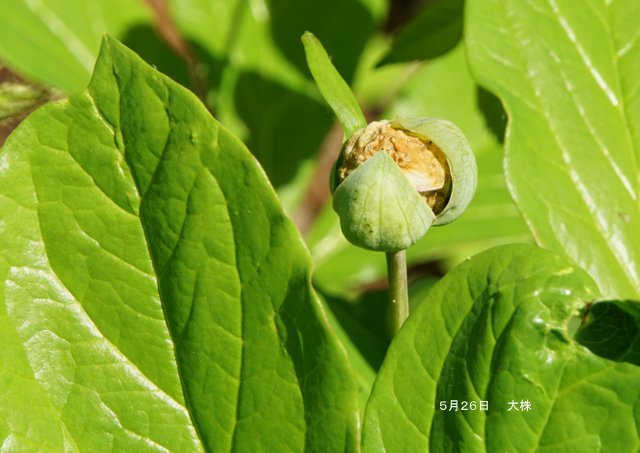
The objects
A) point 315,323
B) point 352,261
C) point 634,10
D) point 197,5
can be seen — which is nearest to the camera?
point 315,323

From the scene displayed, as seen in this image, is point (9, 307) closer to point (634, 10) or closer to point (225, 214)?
point (225, 214)

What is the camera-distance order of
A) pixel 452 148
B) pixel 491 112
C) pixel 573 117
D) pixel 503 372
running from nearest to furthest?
pixel 503 372, pixel 452 148, pixel 573 117, pixel 491 112

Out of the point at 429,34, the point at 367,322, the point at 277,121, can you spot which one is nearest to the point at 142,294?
the point at 429,34

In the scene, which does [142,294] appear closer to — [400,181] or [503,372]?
[400,181]

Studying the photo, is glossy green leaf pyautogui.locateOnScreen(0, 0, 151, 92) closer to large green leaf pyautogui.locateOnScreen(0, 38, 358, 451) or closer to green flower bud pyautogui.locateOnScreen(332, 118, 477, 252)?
large green leaf pyautogui.locateOnScreen(0, 38, 358, 451)

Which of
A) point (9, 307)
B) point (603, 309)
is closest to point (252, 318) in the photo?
point (9, 307)

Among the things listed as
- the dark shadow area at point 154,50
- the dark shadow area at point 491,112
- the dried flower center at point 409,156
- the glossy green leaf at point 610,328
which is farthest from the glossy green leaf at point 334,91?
the dark shadow area at point 154,50

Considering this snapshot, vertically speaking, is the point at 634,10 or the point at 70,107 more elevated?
the point at 634,10
